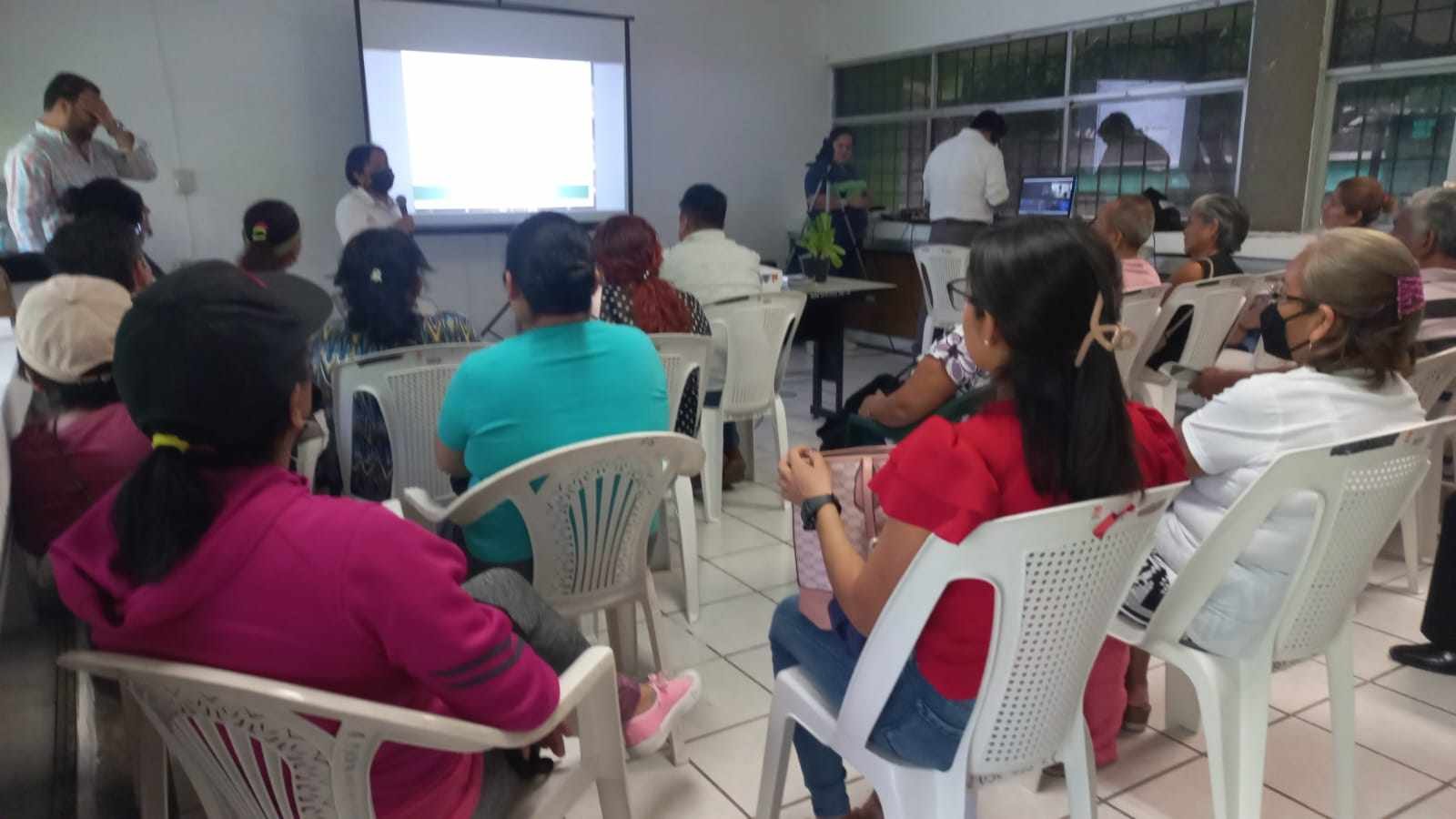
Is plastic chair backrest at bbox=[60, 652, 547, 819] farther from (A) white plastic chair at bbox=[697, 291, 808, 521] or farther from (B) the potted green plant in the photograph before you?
(B) the potted green plant

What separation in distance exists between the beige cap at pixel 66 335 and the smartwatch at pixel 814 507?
119 cm

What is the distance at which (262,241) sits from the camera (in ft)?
10.1

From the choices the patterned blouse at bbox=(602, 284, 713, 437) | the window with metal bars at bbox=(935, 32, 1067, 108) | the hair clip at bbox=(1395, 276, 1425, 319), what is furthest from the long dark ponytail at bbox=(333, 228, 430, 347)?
the window with metal bars at bbox=(935, 32, 1067, 108)

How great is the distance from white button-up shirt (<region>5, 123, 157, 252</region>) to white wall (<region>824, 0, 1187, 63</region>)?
5006 millimetres

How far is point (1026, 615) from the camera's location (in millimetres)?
1223

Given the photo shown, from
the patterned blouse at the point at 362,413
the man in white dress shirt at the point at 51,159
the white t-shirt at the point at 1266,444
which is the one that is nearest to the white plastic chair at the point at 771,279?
the patterned blouse at the point at 362,413

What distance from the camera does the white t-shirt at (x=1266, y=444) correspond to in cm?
155

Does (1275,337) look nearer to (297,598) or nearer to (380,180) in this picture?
(297,598)

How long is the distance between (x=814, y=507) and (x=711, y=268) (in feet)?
7.34

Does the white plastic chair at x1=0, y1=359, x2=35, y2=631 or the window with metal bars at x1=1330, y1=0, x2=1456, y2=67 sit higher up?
the window with metal bars at x1=1330, y1=0, x2=1456, y2=67

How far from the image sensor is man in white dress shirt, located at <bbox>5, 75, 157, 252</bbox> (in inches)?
158

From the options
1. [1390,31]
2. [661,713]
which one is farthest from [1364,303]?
[1390,31]

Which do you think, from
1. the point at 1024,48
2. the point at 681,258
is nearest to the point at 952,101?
the point at 1024,48

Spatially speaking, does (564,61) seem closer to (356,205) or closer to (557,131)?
(557,131)
